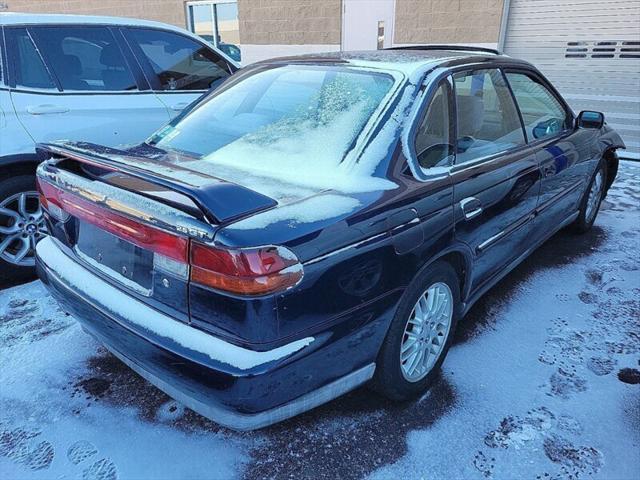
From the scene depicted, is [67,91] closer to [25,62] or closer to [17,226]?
[25,62]

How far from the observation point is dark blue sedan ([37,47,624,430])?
1655 mm

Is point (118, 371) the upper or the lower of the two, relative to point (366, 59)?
lower

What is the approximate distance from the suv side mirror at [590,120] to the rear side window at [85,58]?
3497mm

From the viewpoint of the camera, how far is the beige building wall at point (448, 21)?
27.4ft

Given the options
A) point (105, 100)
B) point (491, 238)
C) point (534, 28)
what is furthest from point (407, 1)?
point (491, 238)

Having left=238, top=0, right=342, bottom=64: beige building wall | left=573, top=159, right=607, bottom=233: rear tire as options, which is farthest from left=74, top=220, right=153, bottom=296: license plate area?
left=238, top=0, right=342, bottom=64: beige building wall

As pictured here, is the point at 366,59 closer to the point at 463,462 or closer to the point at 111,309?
the point at 111,309

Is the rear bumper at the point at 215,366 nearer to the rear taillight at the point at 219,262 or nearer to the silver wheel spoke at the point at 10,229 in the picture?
the rear taillight at the point at 219,262

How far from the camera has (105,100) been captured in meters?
3.81

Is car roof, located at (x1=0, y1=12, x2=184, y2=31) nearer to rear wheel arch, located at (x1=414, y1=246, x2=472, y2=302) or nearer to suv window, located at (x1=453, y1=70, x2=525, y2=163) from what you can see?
suv window, located at (x1=453, y1=70, x2=525, y2=163)

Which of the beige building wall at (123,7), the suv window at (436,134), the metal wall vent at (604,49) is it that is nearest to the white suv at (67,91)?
the suv window at (436,134)

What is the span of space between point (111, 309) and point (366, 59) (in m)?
1.75

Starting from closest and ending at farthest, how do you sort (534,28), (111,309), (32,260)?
1. (111,309)
2. (32,260)
3. (534,28)

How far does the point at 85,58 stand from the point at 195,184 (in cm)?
278
